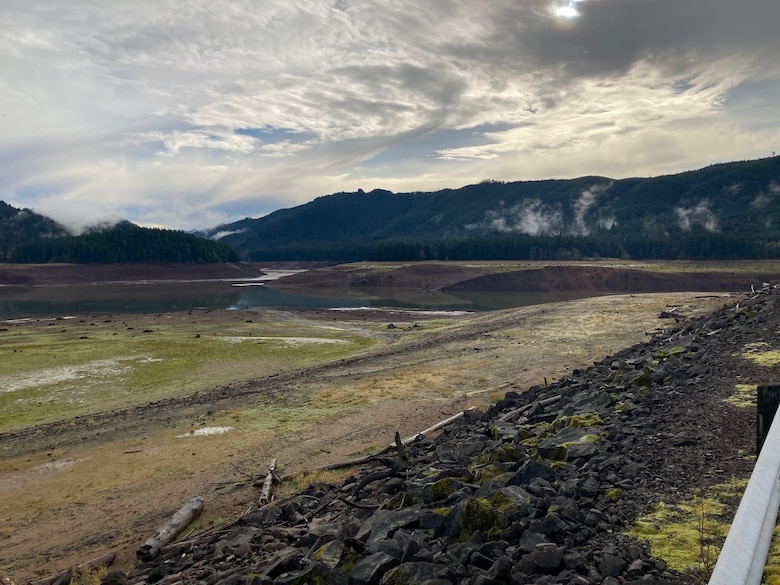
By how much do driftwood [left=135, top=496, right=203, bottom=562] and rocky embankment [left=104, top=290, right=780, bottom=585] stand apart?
33 cm

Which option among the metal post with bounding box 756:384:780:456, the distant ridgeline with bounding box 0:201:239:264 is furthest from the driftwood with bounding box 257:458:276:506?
the distant ridgeline with bounding box 0:201:239:264

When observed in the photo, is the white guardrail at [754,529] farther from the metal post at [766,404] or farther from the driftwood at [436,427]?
the driftwood at [436,427]

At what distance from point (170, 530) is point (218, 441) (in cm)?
812

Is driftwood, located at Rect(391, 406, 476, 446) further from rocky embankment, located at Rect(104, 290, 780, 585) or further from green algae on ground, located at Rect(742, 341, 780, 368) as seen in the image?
green algae on ground, located at Rect(742, 341, 780, 368)

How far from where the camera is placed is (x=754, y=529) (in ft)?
12.1

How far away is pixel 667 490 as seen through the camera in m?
8.34

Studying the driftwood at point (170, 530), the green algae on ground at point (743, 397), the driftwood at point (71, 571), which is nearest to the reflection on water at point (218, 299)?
the driftwood at point (170, 530)

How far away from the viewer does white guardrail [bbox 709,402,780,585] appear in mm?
3313

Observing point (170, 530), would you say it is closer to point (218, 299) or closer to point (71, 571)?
point (71, 571)

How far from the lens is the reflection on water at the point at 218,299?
Answer: 301 ft

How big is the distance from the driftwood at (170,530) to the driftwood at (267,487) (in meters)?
1.75

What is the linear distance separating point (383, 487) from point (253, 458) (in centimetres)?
867

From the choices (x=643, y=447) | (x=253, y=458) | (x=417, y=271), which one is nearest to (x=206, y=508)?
(x=253, y=458)

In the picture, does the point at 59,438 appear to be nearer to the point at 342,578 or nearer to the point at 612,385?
the point at 342,578
